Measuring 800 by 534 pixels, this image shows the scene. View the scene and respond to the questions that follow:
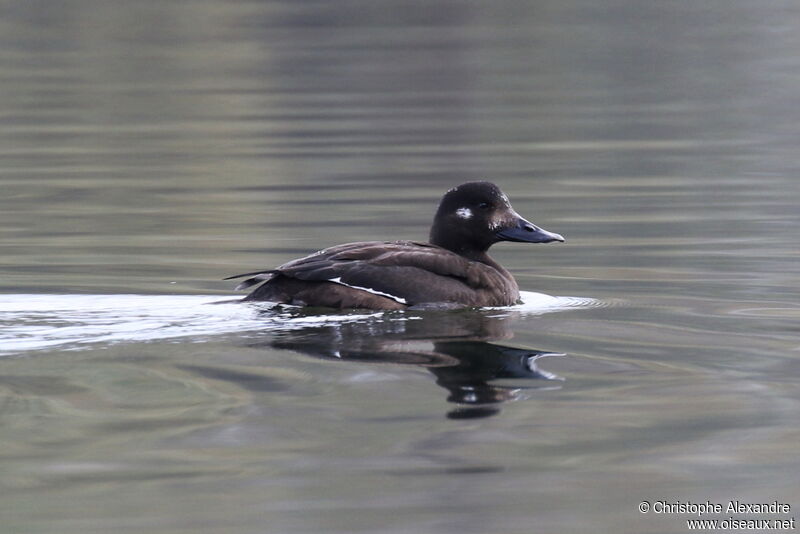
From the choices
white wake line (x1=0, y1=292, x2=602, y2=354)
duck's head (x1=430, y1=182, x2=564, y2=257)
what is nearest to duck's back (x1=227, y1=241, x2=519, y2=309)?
white wake line (x1=0, y1=292, x2=602, y2=354)

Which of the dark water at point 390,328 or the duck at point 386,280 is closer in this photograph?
the dark water at point 390,328

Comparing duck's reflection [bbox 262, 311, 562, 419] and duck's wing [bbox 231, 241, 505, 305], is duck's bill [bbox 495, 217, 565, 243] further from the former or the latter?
duck's reflection [bbox 262, 311, 562, 419]

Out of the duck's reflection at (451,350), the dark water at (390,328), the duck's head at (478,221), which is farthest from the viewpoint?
the duck's head at (478,221)

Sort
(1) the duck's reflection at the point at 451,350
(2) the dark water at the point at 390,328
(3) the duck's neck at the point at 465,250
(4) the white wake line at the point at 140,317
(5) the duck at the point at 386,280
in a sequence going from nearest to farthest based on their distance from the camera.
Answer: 1. (2) the dark water at the point at 390,328
2. (1) the duck's reflection at the point at 451,350
3. (4) the white wake line at the point at 140,317
4. (5) the duck at the point at 386,280
5. (3) the duck's neck at the point at 465,250

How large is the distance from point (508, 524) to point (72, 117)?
18038 millimetres

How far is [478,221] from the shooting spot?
9.40 m

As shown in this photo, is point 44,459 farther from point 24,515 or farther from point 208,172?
point 208,172

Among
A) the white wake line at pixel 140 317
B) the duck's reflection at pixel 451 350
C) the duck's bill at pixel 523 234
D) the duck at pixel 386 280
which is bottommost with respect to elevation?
the duck's reflection at pixel 451 350

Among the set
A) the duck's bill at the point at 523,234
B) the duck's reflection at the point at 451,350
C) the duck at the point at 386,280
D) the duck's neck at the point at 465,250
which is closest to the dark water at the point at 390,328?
the duck's reflection at the point at 451,350

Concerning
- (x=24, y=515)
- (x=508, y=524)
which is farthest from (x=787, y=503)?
(x=24, y=515)

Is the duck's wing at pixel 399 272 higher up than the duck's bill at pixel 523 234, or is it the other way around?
the duck's bill at pixel 523 234

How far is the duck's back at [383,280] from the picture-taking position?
8.42 meters

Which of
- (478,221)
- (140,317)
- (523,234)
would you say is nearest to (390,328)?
(140,317)

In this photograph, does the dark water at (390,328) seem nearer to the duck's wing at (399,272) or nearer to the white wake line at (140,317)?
the white wake line at (140,317)
